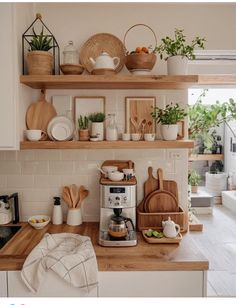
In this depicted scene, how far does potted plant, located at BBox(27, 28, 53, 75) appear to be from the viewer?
5.97 feet

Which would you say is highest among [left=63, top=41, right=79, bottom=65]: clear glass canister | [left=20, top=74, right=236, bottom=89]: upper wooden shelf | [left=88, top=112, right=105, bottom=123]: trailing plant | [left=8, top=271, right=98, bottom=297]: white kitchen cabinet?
[left=63, top=41, right=79, bottom=65]: clear glass canister

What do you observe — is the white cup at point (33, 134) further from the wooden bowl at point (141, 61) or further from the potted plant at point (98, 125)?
the wooden bowl at point (141, 61)

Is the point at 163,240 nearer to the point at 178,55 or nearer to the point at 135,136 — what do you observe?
the point at 135,136

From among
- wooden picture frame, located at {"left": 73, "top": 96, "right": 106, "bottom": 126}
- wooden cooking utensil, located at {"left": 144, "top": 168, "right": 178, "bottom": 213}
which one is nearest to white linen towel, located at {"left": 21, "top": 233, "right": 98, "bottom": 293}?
wooden cooking utensil, located at {"left": 144, "top": 168, "right": 178, "bottom": 213}

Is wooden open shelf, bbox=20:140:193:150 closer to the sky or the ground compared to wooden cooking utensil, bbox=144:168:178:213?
closer to the sky

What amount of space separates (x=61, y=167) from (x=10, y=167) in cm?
37

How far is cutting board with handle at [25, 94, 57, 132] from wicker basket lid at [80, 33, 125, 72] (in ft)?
1.27

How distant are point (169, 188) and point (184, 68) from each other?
0.83 m

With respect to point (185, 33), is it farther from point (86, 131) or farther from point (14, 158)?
point (14, 158)

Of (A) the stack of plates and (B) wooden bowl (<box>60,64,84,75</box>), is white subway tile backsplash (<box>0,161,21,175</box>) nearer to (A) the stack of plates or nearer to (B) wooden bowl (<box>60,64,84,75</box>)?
(A) the stack of plates

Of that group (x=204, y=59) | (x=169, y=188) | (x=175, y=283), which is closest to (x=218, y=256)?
(x=169, y=188)

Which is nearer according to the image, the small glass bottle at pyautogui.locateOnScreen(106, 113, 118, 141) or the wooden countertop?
the wooden countertop

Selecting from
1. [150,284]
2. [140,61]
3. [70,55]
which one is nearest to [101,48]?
[70,55]

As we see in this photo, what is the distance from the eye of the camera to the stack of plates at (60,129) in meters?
1.97
